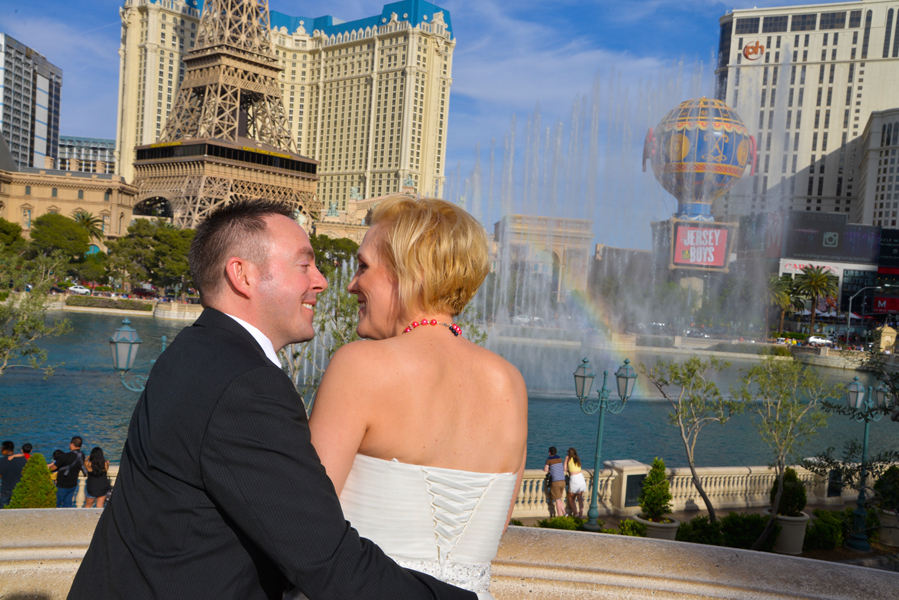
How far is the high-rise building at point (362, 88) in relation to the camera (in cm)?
10638

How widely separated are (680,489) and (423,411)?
1164 centimetres

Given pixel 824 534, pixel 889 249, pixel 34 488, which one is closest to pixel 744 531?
pixel 824 534

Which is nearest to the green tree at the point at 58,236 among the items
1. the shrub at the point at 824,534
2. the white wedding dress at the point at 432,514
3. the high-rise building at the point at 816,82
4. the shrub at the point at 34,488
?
the shrub at the point at 34,488

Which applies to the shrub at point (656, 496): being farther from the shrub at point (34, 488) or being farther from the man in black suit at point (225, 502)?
the man in black suit at point (225, 502)

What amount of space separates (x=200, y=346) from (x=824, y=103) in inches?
4626

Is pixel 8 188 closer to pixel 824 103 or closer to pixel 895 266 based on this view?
pixel 895 266

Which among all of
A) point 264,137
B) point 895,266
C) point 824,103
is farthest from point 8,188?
point 824,103

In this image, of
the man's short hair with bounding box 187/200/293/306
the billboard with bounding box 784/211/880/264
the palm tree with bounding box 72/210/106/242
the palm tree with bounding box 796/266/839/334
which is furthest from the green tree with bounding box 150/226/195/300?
the billboard with bounding box 784/211/880/264

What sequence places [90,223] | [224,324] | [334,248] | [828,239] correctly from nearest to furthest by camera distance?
[224,324] < [334,248] < [90,223] < [828,239]

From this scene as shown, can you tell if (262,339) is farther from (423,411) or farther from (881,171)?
(881,171)

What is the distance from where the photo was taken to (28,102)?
12512cm

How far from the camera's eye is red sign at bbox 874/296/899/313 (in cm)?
6600

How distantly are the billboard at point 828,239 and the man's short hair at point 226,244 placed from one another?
78526mm

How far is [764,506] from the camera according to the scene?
12.6 meters
